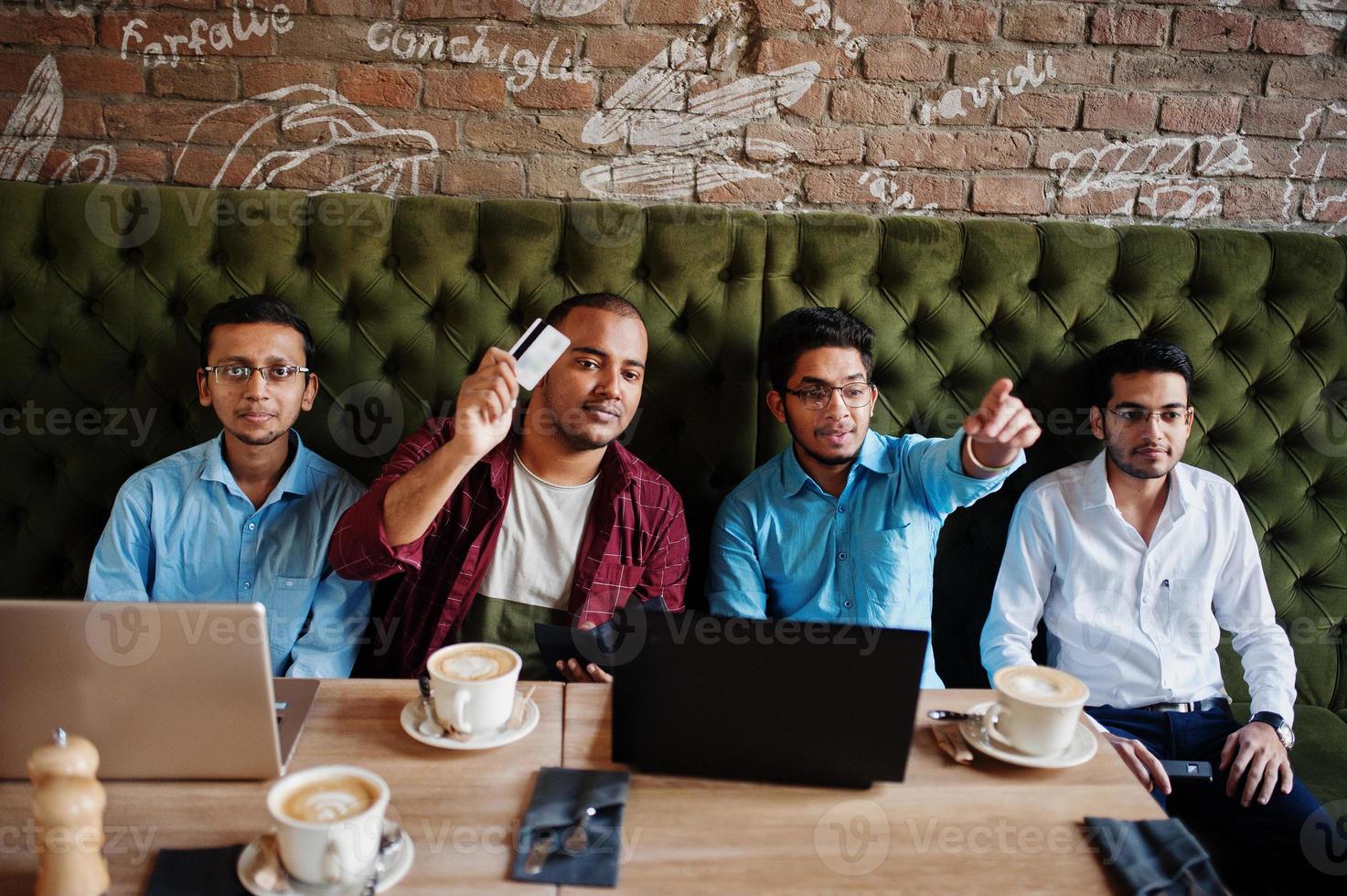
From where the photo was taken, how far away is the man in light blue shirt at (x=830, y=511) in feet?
5.43

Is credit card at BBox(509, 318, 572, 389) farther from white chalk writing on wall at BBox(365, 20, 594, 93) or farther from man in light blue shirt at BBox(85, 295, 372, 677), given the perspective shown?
white chalk writing on wall at BBox(365, 20, 594, 93)

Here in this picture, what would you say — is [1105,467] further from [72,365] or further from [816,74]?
[72,365]

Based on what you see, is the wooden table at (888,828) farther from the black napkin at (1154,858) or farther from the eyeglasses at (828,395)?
the eyeglasses at (828,395)

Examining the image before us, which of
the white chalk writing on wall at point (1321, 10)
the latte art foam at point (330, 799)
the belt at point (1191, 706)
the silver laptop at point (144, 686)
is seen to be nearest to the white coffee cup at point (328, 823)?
the latte art foam at point (330, 799)

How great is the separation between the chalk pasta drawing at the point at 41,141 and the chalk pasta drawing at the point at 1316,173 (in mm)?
2600

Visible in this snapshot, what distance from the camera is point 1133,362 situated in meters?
1.74

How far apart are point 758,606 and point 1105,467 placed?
28.1 inches

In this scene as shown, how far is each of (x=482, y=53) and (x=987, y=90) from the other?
109 cm

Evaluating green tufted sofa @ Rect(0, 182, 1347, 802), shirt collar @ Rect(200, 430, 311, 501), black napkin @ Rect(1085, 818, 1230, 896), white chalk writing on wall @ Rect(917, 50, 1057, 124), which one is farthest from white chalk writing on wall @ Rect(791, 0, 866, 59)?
black napkin @ Rect(1085, 818, 1230, 896)

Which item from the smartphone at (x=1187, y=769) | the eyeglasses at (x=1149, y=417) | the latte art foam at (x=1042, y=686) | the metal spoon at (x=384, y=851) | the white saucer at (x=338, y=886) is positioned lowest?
the smartphone at (x=1187, y=769)

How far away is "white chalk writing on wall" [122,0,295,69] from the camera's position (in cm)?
192

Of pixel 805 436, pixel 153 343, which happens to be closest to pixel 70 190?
pixel 153 343

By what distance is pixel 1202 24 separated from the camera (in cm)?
202

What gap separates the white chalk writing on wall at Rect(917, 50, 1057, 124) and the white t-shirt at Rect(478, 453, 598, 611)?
1160 millimetres
